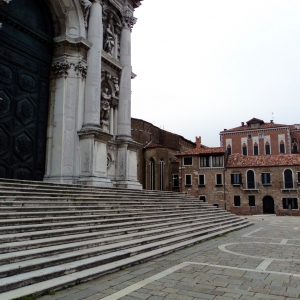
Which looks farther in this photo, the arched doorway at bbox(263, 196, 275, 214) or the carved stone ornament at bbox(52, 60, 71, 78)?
the arched doorway at bbox(263, 196, 275, 214)

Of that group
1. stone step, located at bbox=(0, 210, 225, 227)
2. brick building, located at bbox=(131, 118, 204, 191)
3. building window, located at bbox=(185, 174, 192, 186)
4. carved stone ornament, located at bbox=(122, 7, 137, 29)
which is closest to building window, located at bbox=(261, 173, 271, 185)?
building window, located at bbox=(185, 174, 192, 186)

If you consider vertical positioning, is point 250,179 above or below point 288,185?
above

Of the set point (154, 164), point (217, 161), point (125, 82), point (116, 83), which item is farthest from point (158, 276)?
point (154, 164)

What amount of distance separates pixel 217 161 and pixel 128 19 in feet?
72.6

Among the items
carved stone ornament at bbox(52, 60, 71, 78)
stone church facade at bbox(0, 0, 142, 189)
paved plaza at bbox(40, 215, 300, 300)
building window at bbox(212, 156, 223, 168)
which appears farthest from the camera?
building window at bbox(212, 156, 223, 168)

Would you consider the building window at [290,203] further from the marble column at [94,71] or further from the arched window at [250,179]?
the marble column at [94,71]

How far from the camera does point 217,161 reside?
3603 cm

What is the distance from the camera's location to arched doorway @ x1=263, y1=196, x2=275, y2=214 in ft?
110

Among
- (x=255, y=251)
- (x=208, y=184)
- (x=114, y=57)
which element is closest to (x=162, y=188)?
(x=208, y=184)

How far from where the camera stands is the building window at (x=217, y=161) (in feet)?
118

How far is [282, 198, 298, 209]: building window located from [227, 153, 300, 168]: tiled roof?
3572 mm

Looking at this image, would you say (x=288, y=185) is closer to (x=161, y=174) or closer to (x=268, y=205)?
(x=268, y=205)

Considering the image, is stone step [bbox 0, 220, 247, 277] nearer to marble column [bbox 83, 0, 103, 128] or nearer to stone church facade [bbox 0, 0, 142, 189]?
stone church facade [bbox 0, 0, 142, 189]

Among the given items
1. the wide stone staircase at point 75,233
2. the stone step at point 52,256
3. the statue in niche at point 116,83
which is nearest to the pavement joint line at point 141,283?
the wide stone staircase at point 75,233
